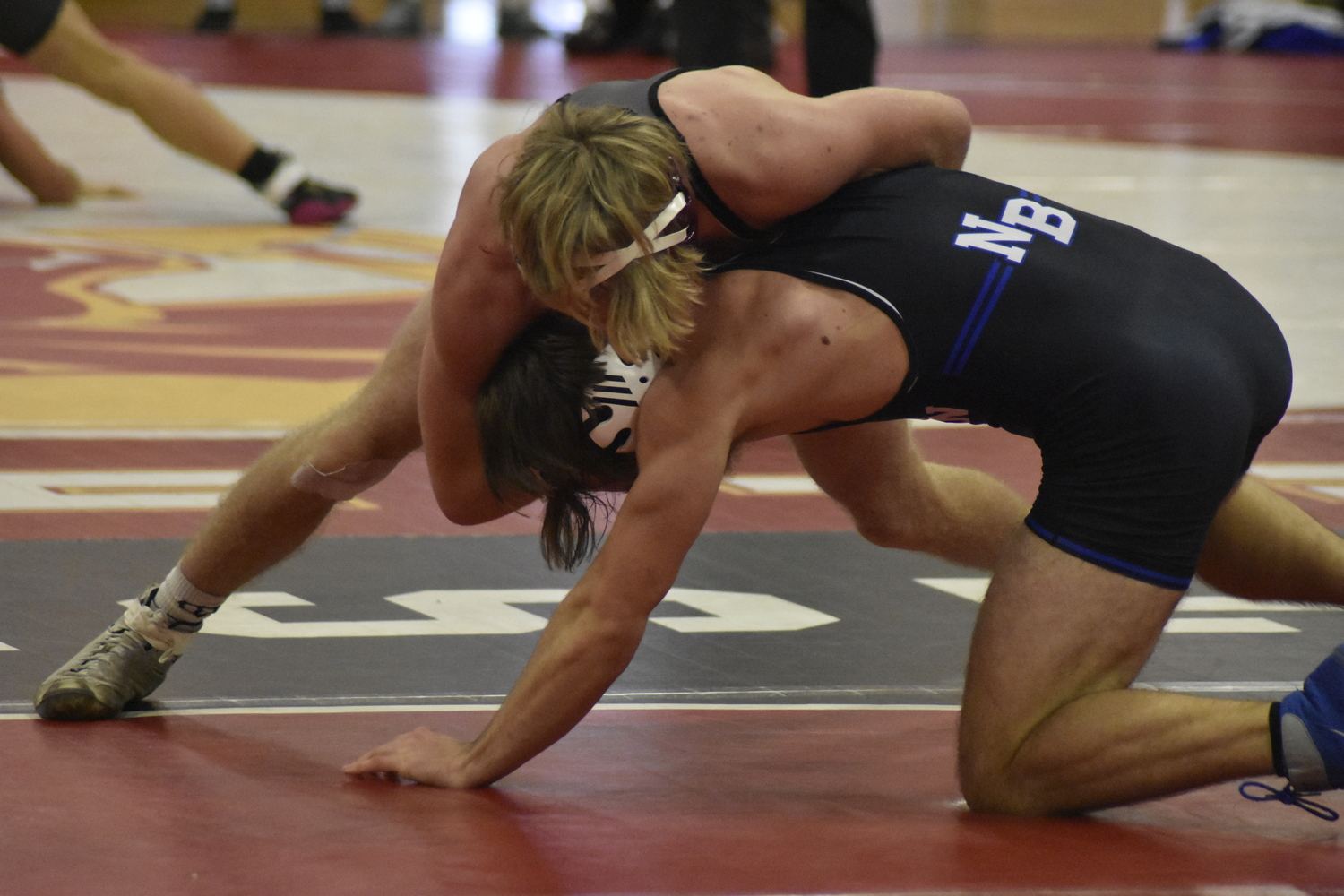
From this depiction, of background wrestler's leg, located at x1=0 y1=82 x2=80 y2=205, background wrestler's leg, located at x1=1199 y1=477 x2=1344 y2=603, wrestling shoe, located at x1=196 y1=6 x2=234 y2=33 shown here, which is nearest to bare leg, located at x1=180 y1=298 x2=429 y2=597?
background wrestler's leg, located at x1=1199 y1=477 x2=1344 y2=603

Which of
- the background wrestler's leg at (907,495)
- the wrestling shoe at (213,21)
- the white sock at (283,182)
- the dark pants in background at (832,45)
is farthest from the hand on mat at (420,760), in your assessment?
the wrestling shoe at (213,21)

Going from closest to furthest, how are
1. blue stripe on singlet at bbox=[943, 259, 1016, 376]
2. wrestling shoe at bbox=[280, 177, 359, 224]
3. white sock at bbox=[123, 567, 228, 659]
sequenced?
1. blue stripe on singlet at bbox=[943, 259, 1016, 376]
2. white sock at bbox=[123, 567, 228, 659]
3. wrestling shoe at bbox=[280, 177, 359, 224]

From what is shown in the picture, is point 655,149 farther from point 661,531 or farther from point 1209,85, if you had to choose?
point 1209,85

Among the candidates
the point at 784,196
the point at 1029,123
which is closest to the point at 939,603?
the point at 784,196

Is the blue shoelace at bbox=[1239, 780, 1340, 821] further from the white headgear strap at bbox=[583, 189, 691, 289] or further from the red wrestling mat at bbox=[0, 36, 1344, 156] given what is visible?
the red wrestling mat at bbox=[0, 36, 1344, 156]

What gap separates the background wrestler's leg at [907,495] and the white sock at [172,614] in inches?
32.6

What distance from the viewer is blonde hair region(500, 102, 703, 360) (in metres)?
1.95

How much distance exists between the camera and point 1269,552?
2.48 meters

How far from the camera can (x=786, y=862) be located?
1958 millimetres

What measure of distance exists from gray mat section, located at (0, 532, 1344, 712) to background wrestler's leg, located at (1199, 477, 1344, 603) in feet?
0.49

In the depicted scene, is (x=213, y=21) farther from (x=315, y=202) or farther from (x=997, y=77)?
(x=315, y=202)

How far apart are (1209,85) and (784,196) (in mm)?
12980

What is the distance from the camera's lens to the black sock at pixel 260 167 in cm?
664

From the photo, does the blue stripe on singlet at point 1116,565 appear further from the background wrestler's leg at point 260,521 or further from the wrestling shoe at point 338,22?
the wrestling shoe at point 338,22
